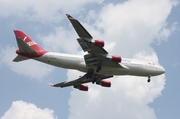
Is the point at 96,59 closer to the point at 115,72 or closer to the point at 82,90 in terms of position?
the point at 115,72

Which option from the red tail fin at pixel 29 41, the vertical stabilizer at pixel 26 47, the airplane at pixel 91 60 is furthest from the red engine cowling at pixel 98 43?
the red tail fin at pixel 29 41

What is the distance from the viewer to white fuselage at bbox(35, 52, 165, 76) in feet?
205

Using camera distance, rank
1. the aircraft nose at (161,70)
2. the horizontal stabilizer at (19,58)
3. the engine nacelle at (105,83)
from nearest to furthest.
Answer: the horizontal stabilizer at (19,58), the aircraft nose at (161,70), the engine nacelle at (105,83)

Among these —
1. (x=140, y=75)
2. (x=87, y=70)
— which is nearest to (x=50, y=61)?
(x=87, y=70)

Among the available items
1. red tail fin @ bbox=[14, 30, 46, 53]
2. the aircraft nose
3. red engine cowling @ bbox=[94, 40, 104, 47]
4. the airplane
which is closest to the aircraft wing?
the airplane

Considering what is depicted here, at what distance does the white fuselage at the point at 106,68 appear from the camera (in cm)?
6250

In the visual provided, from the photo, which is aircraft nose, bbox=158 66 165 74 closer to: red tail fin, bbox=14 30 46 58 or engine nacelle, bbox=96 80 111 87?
engine nacelle, bbox=96 80 111 87

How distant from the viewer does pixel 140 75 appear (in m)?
65.6

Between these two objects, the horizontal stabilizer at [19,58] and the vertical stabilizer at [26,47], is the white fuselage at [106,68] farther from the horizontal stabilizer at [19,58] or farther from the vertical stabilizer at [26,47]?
the horizontal stabilizer at [19,58]

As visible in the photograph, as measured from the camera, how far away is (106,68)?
63719 mm

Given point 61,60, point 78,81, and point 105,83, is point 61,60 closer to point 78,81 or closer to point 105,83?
point 78,81

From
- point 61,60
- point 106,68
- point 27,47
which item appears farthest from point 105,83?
point 27,47

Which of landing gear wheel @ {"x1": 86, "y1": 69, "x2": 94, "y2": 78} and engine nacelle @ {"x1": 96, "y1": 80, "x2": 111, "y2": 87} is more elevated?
engine nacelle @ {"x1": 96, "y1": 80, "x2": 111, "y2": 87}

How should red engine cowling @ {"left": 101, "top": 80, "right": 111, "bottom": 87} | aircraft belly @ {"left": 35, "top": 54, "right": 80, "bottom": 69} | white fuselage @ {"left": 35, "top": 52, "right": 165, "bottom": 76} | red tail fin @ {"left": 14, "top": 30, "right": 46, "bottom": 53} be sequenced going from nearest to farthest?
aircraft belly @ {"left": 35, "top": 54, "right": 80, "bottom": 69} → white fuselage @ {"left": 35, "top": 52, "right": 165, "bottom": 76} → red tail fin @ {"left": 14, "top": 30, "right": 46, "bottom": 53} → red engine cowling @ {"left": 101, "top": 80, "right": 111, "bottom": 87}
